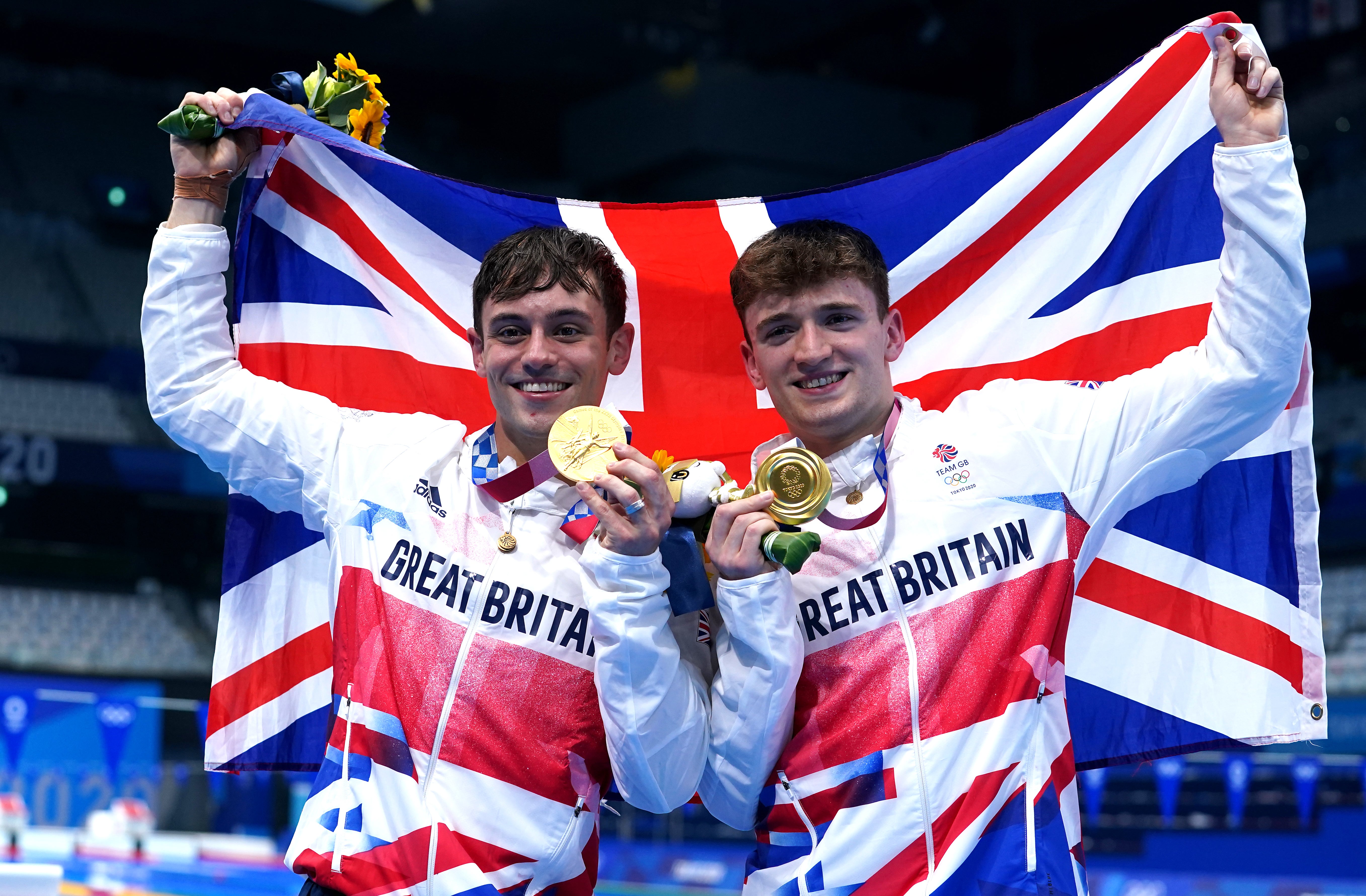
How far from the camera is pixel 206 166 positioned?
3137 mm

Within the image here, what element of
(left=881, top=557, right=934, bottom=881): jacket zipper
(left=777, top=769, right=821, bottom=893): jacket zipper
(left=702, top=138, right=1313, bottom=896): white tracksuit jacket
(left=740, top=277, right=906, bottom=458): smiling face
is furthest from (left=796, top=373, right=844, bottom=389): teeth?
(left=777, top=769, right=821, bottom=893): jacket zipper

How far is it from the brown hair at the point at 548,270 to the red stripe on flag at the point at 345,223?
626mm

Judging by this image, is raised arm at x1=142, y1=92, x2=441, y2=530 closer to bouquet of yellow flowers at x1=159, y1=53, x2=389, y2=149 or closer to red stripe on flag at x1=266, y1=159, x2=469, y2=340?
bouquet of yellow flowers at x1=159, y1=53, x2=389, y2=149

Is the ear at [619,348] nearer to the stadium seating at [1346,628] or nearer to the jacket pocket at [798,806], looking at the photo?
the jacket pocket at [798,806]

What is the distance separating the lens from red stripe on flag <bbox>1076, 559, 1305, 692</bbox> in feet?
10.1

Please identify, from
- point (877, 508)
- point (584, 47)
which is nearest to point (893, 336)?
point (877, 508)

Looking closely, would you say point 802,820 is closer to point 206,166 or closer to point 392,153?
point 206,166

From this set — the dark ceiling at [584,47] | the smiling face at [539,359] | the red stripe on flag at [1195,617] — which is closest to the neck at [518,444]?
the smiling face at [539,359]

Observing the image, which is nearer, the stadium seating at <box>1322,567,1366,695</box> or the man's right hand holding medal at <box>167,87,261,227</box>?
the man's right hand holding medal at <box>167,87,261,227</box>

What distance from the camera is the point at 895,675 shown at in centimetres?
262

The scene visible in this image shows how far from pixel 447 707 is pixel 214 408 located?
91 centimetres

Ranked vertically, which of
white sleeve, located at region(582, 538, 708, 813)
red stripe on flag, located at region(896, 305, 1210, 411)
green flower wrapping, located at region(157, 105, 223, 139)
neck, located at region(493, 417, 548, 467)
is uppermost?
green flower wrapping, located at region(157, 105, 223, 139)

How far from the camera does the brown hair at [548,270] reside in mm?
2891

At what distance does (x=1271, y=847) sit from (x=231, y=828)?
8001 millimetres
